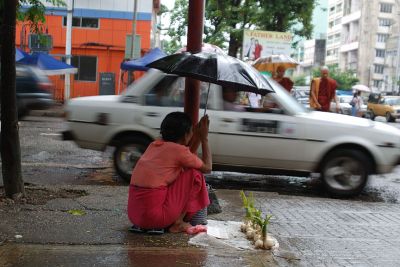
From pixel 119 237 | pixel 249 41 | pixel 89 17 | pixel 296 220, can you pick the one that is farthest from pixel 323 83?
pixel 89 17

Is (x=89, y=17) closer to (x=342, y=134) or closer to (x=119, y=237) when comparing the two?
(x=342, y=134)

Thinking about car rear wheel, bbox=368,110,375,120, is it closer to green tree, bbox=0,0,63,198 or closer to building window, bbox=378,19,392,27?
green tree, bbox=0,0,63,198

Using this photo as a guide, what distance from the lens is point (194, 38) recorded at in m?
5.20

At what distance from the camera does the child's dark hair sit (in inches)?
181

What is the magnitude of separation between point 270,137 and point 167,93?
160cm

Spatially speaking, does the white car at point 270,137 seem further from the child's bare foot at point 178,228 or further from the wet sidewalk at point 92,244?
Result: the child's bare foot at point 178,228

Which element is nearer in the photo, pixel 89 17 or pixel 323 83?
pixel 323 83

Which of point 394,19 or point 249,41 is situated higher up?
point 394,19

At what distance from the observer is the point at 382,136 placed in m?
7.41

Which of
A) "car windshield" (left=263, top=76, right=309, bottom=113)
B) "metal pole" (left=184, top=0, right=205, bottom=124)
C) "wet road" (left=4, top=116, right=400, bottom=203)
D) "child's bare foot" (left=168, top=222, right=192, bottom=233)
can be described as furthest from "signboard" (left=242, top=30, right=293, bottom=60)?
"child's bare foot" (left=168, top=222, right=192, bottom=233)

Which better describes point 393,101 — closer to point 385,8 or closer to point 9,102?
point 9,102

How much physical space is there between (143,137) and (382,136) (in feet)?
11.0

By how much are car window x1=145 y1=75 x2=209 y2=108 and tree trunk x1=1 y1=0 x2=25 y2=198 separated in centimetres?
246

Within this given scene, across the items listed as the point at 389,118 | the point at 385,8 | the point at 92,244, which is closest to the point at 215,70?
the point at 92,244
